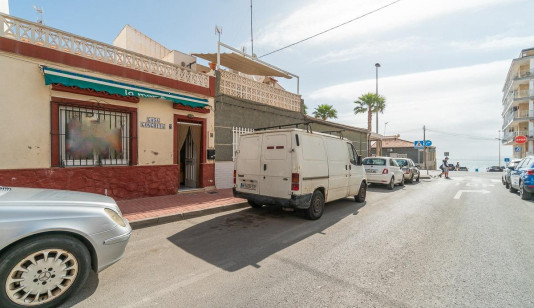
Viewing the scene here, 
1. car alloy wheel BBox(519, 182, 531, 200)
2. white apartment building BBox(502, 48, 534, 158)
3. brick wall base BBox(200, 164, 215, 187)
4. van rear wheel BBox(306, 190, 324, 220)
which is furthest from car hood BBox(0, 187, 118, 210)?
white apartment building BBox(502, 48, 534, 158)

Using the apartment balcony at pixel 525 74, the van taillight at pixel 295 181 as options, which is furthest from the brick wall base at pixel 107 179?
the apartment balcony at pixel 525 74

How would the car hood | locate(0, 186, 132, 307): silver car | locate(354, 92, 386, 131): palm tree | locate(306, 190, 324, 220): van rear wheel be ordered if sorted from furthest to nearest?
locate(354, 92, 386, 131): palm tree, locate(306, 190, 324, 220): van rear wheel, the car hood, locate(0, 186, 132, 307): silver car

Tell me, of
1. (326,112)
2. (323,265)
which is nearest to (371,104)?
(326,112)

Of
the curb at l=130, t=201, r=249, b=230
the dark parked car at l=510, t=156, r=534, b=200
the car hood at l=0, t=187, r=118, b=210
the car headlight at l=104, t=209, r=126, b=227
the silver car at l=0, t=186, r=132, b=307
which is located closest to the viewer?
the silver car at l=0, t=186, r=132, b=307

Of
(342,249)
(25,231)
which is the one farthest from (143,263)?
(342,249)

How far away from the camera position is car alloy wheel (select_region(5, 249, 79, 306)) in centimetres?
230

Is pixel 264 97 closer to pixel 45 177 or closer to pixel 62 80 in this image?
pixel 62 80

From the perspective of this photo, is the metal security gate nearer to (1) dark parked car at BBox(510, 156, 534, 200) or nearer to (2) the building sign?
(2) the building sign

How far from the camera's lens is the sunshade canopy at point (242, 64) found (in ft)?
35.2

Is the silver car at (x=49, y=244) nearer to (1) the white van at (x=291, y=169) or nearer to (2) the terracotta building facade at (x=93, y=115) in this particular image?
(1) the white van at (x=291, y=169)

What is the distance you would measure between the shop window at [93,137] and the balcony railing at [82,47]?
60.6 inches

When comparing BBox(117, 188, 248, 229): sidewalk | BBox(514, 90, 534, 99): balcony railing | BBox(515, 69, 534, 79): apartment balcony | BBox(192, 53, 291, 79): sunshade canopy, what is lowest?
BBox(117, 188, 248, 229): sidewalk

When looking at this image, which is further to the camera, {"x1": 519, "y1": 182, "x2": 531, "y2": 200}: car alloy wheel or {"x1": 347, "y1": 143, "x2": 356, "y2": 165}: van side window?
{"x1": 519, "y1": 182, "x2": 531, "y2": 200}: car alloy wheel

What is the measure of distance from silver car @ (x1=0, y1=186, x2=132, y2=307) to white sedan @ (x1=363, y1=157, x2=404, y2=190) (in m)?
11.4
